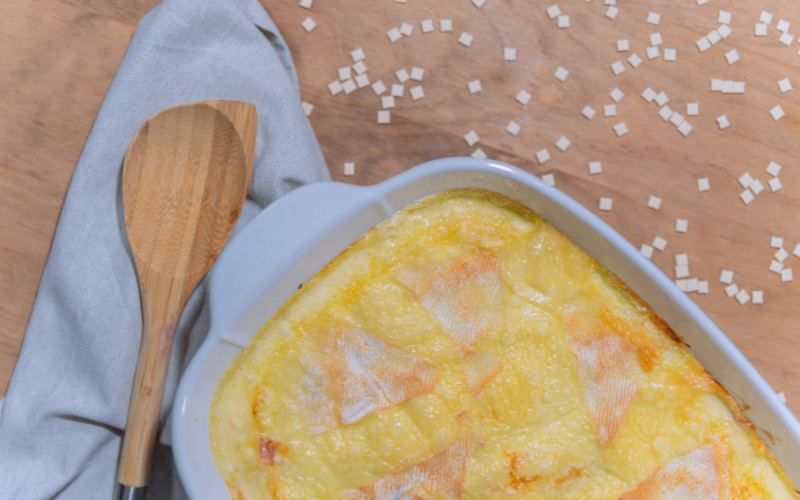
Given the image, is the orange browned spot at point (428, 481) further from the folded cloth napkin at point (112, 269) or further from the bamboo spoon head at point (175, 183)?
the bamboo spoon head at point (175, 183)

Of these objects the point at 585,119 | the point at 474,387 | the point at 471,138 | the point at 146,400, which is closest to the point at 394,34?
the point at 471,138

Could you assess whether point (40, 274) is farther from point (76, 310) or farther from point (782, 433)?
point (782, 433)

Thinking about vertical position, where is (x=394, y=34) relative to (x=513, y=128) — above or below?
above

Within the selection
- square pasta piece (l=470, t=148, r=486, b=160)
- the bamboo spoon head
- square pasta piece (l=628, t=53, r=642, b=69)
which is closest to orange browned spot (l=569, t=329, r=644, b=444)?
square pasta piece (l=470, t=148, r=486, b=160)

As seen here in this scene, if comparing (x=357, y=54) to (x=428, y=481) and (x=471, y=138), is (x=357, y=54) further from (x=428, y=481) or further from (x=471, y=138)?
(x=428, y=481)

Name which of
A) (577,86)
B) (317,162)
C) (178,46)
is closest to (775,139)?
(577,86)

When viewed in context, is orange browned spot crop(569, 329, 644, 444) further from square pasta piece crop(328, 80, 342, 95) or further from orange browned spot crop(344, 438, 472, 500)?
square pasta piece crop(328, 80, 342, 95)
